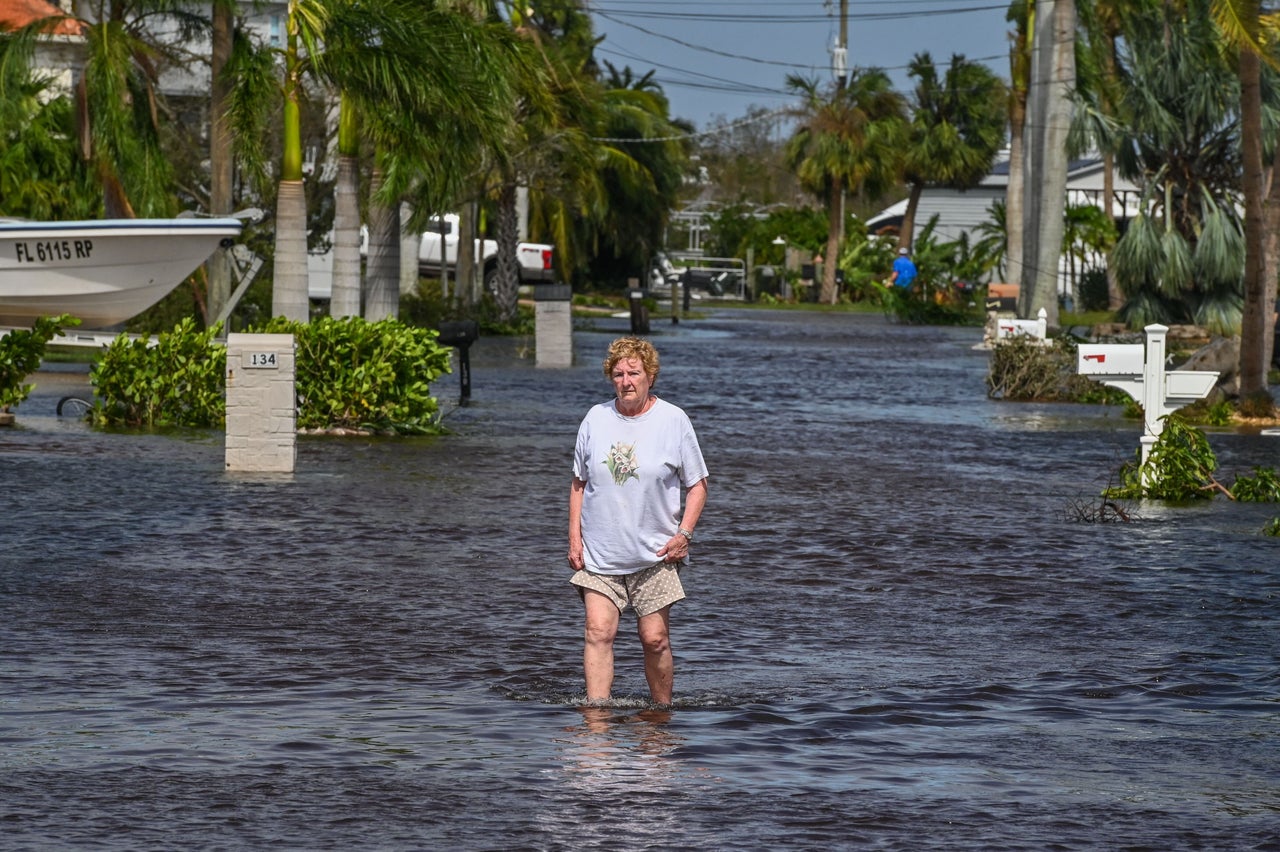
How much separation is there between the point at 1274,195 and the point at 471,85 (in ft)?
31.1

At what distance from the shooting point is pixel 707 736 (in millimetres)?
8023

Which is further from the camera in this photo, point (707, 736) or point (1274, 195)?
point (1274, 195)

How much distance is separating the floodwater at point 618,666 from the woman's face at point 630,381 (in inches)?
49.1

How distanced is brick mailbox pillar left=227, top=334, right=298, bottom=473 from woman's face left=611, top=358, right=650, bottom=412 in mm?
9229

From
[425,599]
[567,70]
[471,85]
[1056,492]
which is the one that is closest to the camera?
[425,599]

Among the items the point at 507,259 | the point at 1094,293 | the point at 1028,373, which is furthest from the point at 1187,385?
the point at 1094,293

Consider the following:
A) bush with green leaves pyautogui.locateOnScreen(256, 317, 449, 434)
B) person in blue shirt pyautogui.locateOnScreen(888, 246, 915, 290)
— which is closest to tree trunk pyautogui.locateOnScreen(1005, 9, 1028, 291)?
person in blue shirt pyautogui.locateOnScreen(888, 246, 915, 290)

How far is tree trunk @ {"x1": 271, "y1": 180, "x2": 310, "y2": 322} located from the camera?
73.8ft

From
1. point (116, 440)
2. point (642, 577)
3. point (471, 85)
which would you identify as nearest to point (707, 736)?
point (642, 577)

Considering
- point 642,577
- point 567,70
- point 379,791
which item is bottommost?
point 379,791

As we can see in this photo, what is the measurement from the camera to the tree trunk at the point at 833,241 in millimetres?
75375

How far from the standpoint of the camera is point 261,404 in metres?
17.2

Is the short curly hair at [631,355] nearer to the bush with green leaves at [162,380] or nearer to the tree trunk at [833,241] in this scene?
the bush with green leaves at [162,380]

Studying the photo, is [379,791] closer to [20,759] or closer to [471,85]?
[20,759]
